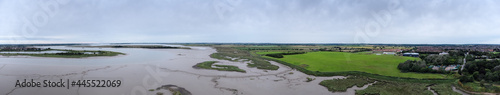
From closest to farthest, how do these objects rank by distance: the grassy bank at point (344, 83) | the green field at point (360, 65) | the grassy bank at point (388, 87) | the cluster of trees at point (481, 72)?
the grassy bank at point (388, 87)
the grassy bank at point (344, 83)
the cluster of trees at point (481, 72)
the green field at point (360, 65)

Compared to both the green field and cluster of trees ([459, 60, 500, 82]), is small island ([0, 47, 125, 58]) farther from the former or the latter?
cluster of trees ([459, 60, 500, 82])

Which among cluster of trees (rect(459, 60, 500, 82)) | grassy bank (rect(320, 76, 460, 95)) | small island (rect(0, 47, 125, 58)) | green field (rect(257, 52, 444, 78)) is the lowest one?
grassy bank (rect(320, 76, 460, 95))

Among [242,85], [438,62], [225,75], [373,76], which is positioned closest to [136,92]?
[242,85]

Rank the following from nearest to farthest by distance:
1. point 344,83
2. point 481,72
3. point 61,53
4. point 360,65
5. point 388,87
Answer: point 388,87 → point 344,83 → point 481,72 → point 360,65 → point 61,53

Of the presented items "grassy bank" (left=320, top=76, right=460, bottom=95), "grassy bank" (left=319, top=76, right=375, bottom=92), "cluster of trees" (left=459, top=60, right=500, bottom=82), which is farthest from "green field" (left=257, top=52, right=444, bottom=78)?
"grassy bank" (left=319, top=76, right=375, bottom=92)

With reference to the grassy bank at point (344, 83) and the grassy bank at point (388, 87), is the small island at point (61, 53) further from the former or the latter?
the grassy bank at point (388, 87)

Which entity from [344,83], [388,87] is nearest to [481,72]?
[388,87]

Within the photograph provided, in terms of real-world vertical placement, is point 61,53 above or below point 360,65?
above

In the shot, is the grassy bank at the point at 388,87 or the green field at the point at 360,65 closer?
the grassy bank at the point at 388,87

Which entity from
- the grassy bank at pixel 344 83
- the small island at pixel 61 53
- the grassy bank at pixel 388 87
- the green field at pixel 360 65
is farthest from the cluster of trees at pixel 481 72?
the small island at pixel 61 53

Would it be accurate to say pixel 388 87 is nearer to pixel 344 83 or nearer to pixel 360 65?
pixel 344 83
